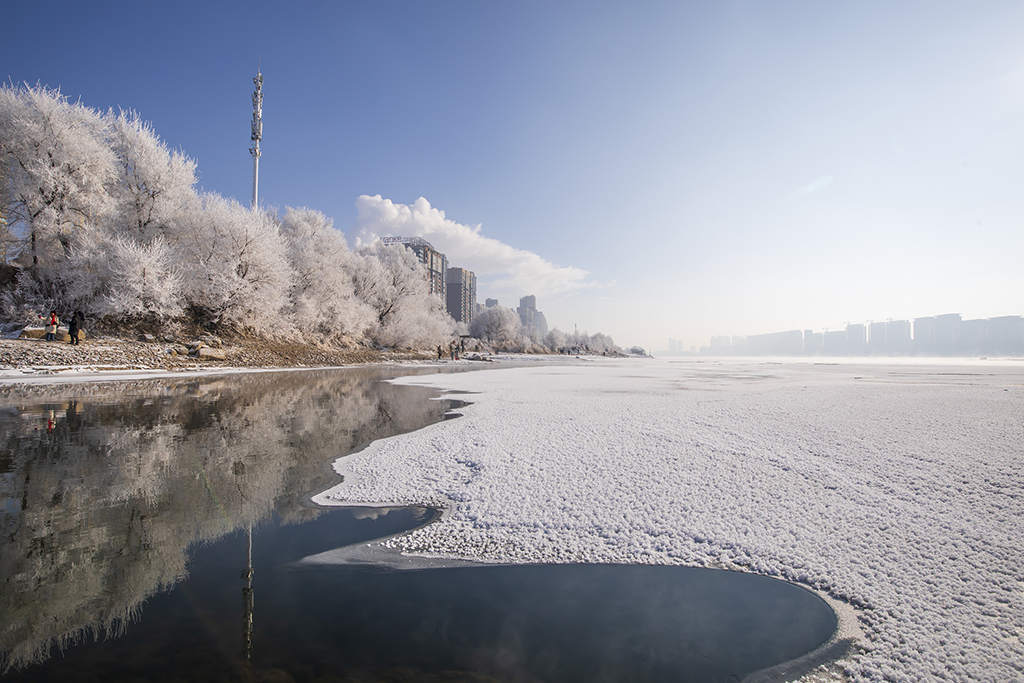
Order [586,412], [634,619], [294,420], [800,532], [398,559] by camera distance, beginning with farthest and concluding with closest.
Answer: [586,412] → [294,420] → [800,532] → [398,559] → [634,619]

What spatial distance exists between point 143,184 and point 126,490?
29.7 meters

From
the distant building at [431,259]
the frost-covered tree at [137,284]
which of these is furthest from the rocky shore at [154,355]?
the distant building at [431,259]

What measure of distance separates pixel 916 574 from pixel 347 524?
341 cm

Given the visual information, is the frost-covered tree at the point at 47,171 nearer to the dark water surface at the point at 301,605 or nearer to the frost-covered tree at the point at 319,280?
the frost-covered tree at the point at 319,280

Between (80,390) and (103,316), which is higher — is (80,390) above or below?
below

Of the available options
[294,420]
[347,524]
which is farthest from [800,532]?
[294,420]

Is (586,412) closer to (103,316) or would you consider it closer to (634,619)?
(634,619)

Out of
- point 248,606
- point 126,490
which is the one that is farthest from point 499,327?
point 248,606

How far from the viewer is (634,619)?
1.95 m

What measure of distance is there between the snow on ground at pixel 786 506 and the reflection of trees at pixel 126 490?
804 mm

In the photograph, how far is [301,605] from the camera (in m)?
2.01

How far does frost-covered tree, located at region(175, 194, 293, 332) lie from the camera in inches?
957

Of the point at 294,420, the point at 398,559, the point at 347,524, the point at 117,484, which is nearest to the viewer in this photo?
the point at 398,559

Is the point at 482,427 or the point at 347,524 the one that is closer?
the point at 347,524
